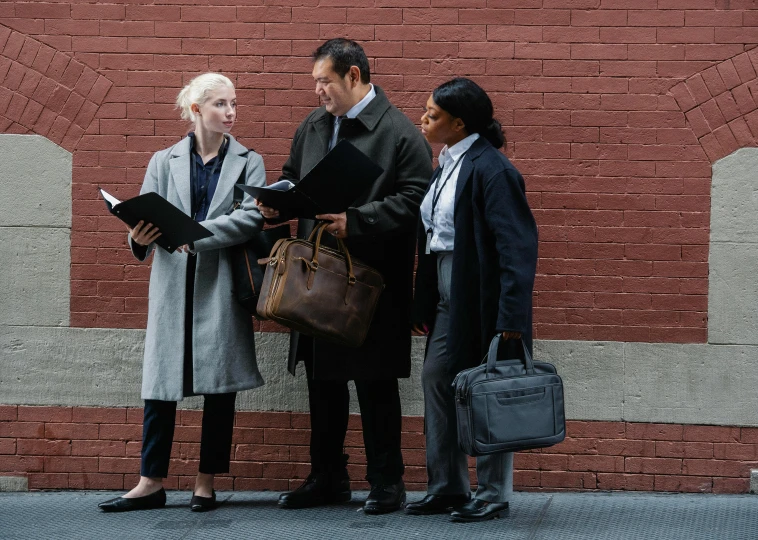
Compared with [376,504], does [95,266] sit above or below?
above

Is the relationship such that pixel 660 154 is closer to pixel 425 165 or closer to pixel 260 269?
pixel 425 165

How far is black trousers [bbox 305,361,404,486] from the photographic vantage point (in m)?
5.58

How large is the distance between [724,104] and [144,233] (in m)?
3.03

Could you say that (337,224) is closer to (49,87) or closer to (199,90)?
(199,90)

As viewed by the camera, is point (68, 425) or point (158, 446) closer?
point (158, 446)

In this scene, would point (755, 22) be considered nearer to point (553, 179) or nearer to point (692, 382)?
point (553, 179)

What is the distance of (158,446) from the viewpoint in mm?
5641

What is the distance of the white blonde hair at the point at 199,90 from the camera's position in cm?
556

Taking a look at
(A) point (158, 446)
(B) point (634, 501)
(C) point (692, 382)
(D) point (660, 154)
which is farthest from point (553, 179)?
(A) point (158, 446)

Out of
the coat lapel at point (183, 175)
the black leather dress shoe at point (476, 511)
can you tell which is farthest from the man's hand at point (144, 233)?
the black leather dress shoe at point (476, 511)

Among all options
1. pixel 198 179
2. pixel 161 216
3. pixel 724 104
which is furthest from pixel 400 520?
pixel 724 104

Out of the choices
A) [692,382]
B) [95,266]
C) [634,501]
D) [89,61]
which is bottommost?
[634,501]

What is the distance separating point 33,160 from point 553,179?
2.83m

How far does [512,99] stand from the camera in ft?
19.9
